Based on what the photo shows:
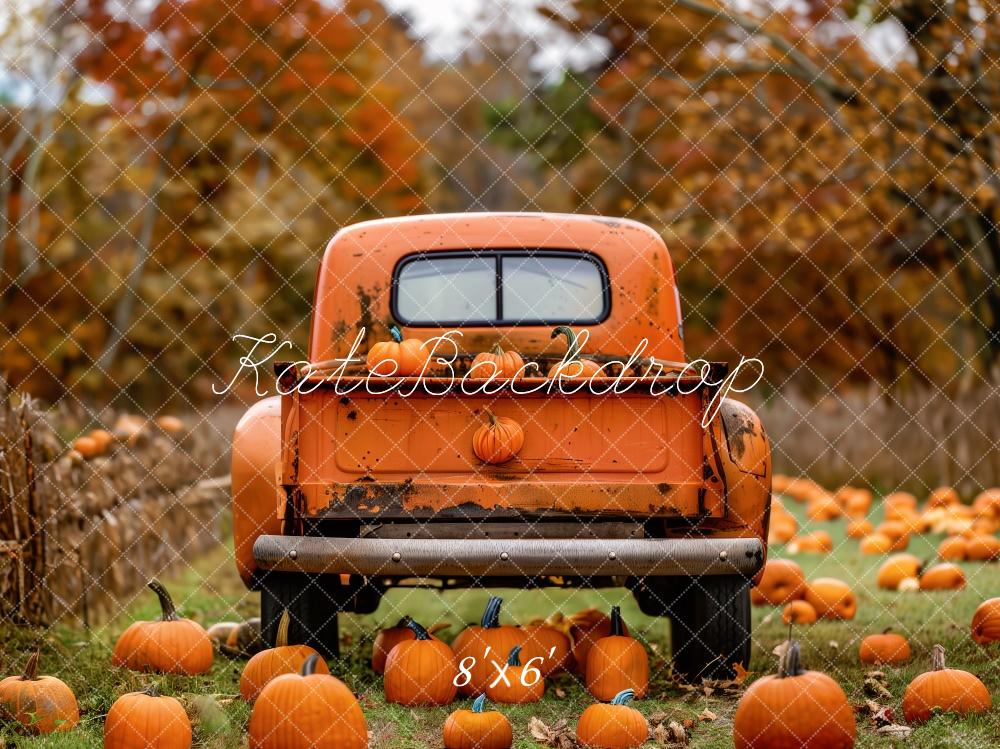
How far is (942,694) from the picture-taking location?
4.44 meters

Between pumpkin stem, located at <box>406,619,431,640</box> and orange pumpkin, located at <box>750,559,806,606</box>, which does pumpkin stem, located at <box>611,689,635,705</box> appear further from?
orange pumpkin, located at <box>750,559,806,606</box>

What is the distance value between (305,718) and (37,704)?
112 centimetres

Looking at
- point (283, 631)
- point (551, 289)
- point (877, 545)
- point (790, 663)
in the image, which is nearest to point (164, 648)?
point (283, 631)

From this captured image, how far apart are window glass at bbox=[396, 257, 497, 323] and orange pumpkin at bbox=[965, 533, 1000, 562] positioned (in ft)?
15.5

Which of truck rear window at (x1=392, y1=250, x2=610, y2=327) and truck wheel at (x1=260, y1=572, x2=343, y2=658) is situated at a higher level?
truck rear window at (x1=392, y1=250, x2=610, y2=327)

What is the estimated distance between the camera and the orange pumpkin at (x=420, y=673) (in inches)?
192

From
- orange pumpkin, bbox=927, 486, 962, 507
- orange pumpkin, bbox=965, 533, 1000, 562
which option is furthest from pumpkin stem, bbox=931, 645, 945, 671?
orange pumpkin, bbox=927, 486, 962, 507

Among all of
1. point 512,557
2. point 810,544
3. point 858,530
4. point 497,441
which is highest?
point 497,441

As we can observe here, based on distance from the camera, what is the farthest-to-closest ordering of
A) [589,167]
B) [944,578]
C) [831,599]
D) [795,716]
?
[589,167] → [944,578] → [831,599] → [795,716]

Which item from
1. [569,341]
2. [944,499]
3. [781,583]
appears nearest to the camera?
[569,341]

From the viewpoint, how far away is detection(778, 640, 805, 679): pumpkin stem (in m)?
4.01

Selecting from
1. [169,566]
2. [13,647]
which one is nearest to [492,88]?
[169,566]

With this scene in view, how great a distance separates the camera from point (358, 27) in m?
23.9

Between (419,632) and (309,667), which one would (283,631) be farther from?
(309,667)
